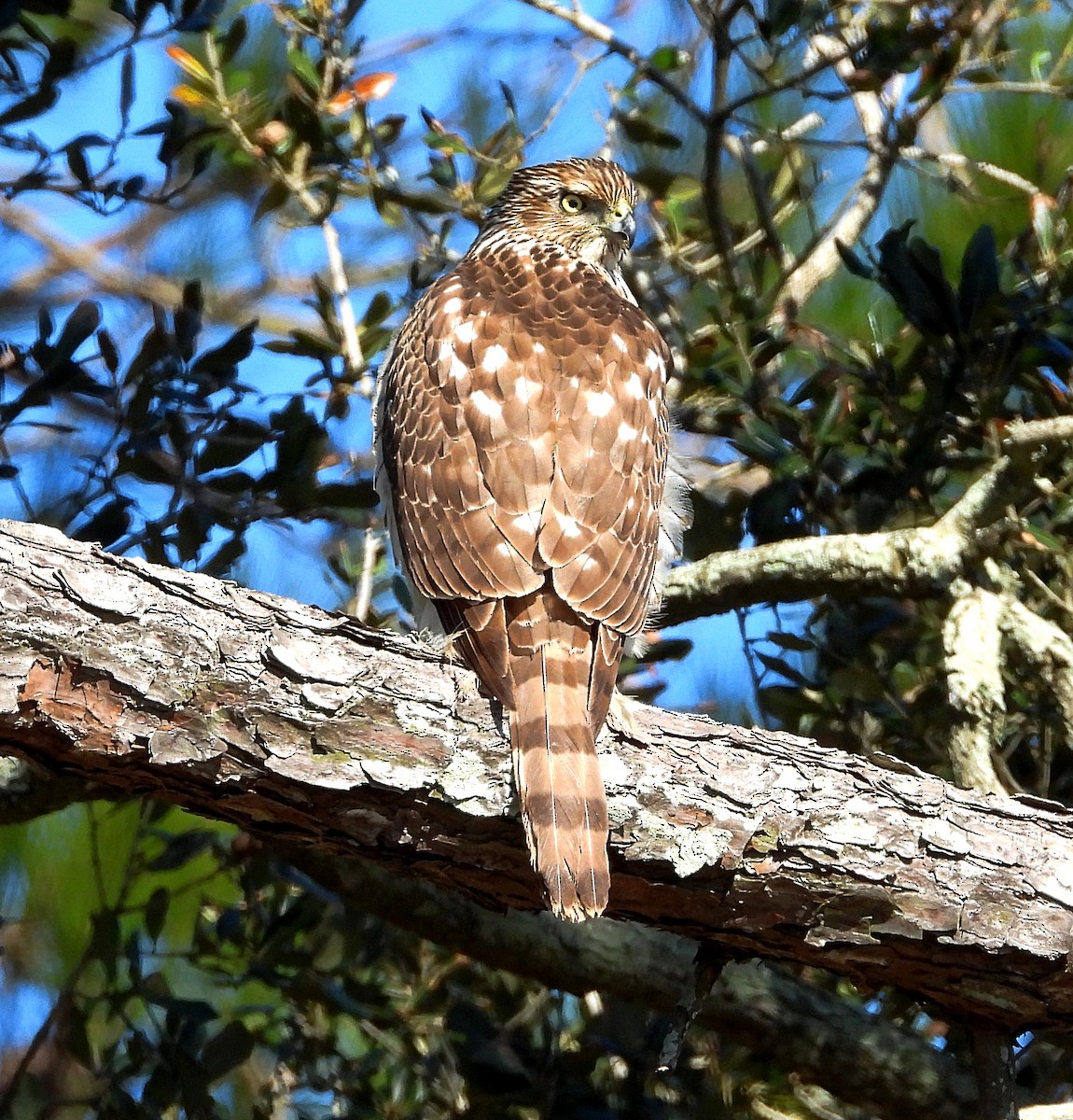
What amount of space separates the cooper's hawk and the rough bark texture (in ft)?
0.42

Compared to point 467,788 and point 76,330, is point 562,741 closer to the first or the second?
point 467,788

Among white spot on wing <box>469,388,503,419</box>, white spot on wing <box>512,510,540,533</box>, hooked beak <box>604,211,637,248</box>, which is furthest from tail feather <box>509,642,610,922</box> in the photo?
hooked beak <box>604,211,637,248</box>

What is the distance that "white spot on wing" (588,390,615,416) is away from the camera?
11.6 ft

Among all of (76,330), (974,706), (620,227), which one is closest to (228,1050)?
(76,330)

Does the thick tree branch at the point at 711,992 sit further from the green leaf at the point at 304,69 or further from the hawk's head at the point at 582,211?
the green leaf at the point at 304,69

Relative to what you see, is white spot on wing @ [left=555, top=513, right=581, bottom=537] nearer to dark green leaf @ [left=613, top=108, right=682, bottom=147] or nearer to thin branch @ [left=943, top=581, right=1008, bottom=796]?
thin branch @ [left=943, top=581, right=1008, bottom=796]

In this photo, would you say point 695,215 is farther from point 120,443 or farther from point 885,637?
point 120,443

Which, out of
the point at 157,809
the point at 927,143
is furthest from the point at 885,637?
the point at 927,143

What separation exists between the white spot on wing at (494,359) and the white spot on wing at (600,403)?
23 centimetres

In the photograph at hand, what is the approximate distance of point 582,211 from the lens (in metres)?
4.73

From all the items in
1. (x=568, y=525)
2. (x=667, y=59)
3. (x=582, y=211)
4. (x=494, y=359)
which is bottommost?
(x=568, y=525)

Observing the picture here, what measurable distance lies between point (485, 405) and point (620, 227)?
134 cm

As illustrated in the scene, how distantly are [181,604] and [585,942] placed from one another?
1508 millimetres

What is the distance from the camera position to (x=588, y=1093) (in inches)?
150
